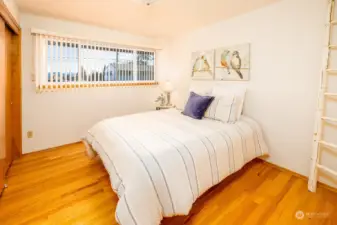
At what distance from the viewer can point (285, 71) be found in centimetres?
232

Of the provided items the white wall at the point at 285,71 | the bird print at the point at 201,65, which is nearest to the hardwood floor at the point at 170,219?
the white wall at the point at 285,71

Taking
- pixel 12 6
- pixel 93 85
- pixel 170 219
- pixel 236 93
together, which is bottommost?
pixel 170 219

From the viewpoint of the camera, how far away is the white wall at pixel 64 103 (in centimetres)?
280

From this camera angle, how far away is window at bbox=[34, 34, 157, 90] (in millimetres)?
2855

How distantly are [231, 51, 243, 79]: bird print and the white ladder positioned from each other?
3.43ft

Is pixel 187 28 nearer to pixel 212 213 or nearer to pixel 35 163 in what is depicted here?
pixel 212 213

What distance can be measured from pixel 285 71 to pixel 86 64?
10.5 feet

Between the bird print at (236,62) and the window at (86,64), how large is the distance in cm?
203

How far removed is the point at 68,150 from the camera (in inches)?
119

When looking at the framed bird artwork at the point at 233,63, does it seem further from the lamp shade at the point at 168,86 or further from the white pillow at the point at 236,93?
the lamp shade at the point at 168,86

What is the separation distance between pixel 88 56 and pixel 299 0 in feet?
10.7
